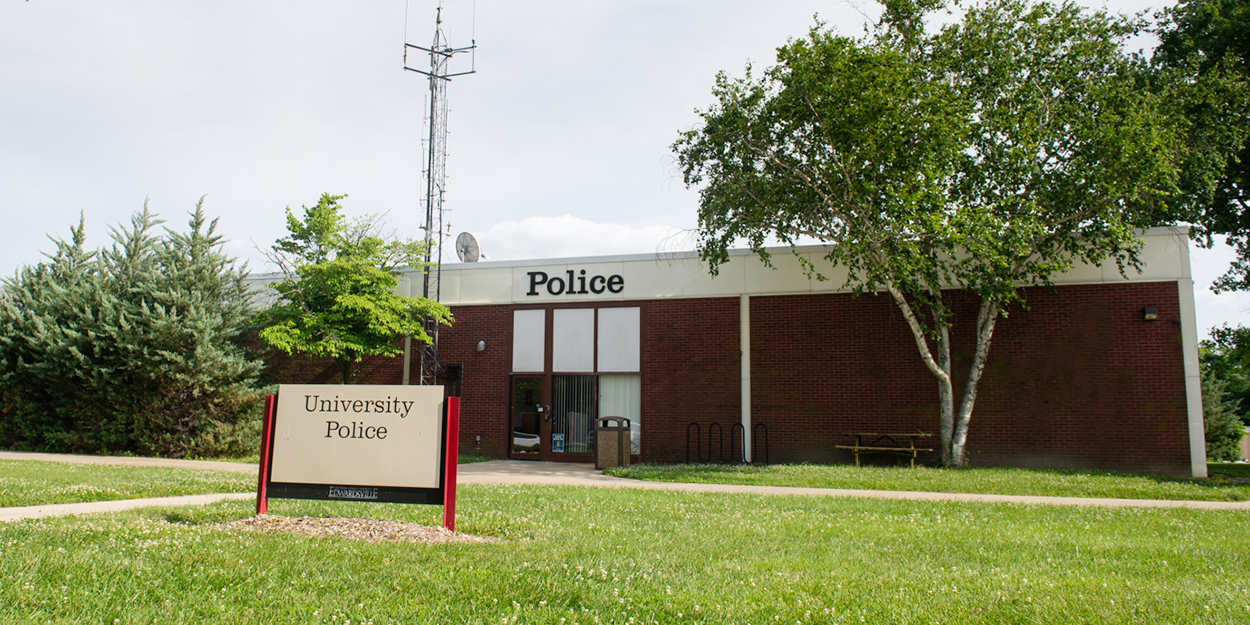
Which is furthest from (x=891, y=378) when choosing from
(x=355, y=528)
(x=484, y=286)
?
(x=355, y=528)

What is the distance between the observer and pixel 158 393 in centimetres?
1847

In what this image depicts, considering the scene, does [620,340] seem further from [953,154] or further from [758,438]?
[953,154]

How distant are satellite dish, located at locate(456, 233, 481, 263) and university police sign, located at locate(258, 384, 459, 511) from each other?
1484cm

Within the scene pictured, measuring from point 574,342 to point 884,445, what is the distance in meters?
7.41

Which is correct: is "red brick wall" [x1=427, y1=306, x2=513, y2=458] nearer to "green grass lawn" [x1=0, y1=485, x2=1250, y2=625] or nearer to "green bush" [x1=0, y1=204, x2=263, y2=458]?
"green bush" [x1=0, y1=204, x2=263, y2=458]

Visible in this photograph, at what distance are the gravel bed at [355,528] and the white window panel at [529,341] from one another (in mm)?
12276

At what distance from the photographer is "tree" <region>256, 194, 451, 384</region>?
59.4ft

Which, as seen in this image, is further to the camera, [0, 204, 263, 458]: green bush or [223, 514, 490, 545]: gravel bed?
[0, 204, 263, 458]: green bush

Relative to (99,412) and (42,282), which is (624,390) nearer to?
(99,412)

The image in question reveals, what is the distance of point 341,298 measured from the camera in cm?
1770

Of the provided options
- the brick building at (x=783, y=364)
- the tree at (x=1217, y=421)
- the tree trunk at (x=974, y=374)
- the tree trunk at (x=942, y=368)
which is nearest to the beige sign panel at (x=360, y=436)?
the tree trunk at (x=942, y=368)

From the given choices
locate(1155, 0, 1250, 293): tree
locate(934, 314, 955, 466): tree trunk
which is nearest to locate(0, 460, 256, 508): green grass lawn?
locate(934, 314, 955, 466): tree trunk

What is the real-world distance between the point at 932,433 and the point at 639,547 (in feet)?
41.4

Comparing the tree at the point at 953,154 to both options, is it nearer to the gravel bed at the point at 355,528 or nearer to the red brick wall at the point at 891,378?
the red brick wall at the point at 891,378
